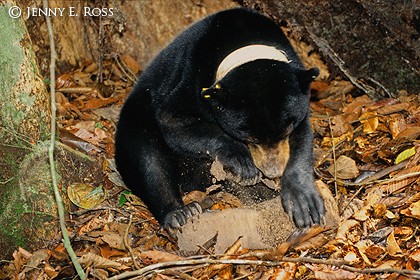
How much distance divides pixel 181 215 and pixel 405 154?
1.98 metres

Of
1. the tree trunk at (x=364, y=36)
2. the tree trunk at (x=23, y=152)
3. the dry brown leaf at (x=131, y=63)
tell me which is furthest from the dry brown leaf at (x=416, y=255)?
the dry brown leaf at (x=131, y=63)

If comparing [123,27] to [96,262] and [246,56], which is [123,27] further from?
[96,262]

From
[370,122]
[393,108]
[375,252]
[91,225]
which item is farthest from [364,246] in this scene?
[393,108]

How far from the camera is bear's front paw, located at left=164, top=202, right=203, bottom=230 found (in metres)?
5.34

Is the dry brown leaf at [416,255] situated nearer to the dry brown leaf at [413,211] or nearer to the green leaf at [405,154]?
the dry brown leaf at [413,211]

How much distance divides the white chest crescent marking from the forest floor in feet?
3.51

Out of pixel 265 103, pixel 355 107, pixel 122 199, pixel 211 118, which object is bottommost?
pixel 355 107

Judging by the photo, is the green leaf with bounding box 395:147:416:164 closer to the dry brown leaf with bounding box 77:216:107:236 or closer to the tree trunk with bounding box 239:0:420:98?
the tree trunk with bounding box 239:0:420:98

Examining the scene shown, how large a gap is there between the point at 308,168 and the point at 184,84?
1278 mm

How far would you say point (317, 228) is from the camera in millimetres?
5004

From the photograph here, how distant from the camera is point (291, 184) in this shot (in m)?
5.24

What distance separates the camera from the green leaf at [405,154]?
5672 mm

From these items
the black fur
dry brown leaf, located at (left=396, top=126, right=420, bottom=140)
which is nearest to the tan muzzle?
the black fur

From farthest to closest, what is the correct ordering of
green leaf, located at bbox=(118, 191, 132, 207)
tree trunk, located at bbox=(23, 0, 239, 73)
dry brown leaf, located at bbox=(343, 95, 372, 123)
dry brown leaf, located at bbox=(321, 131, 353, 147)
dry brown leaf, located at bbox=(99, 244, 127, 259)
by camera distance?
tree trunk, located at bbox=(23, 0, 239, 73) < dry brown leaf, located at bbox=(343, 95, 372, 123) < dry brown leaf, located at bbox=(321, 131, 353, 147) < green leaf, located at bbox=(118, 191, 132, 207) < dry brown leaf, located at bbox=(99, 244, 127, 259)
